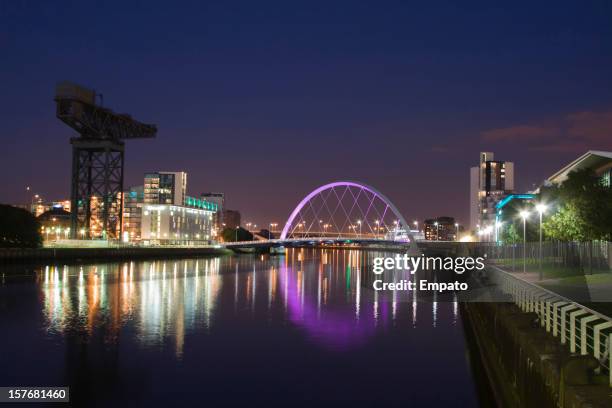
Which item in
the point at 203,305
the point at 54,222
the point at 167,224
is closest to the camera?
the point at 203,305

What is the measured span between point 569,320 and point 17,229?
250ft

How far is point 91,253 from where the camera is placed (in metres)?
87.6

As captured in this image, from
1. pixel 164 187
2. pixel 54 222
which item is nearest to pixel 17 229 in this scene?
pixel 54 222

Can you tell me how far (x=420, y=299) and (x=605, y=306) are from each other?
27155 millimetres

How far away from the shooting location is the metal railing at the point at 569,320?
10172 mm

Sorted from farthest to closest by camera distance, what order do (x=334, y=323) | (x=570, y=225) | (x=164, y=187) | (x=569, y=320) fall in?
(x=164, y=187) < (x=570, y=225) < (x=334, y=323) < (x=569, y=320)

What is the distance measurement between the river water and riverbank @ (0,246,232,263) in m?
27.7

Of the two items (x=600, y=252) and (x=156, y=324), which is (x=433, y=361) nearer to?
(x=156, y=324)

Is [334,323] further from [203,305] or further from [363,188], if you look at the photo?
[363,188]

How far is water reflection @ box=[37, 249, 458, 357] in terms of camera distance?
99.5 feet

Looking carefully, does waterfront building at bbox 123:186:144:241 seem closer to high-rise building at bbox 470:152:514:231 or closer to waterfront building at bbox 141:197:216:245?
waterfront building at bbox 141:197:216:245

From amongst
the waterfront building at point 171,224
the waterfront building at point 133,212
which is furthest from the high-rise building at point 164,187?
the waterfront building at point 171,224

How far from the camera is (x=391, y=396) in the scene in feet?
63.2

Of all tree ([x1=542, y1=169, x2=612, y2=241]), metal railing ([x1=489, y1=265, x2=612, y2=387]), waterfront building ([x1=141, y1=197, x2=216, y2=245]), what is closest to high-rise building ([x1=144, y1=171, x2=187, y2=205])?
waterfront building ([x1=141, y1=197, x2=216, y2=245])
